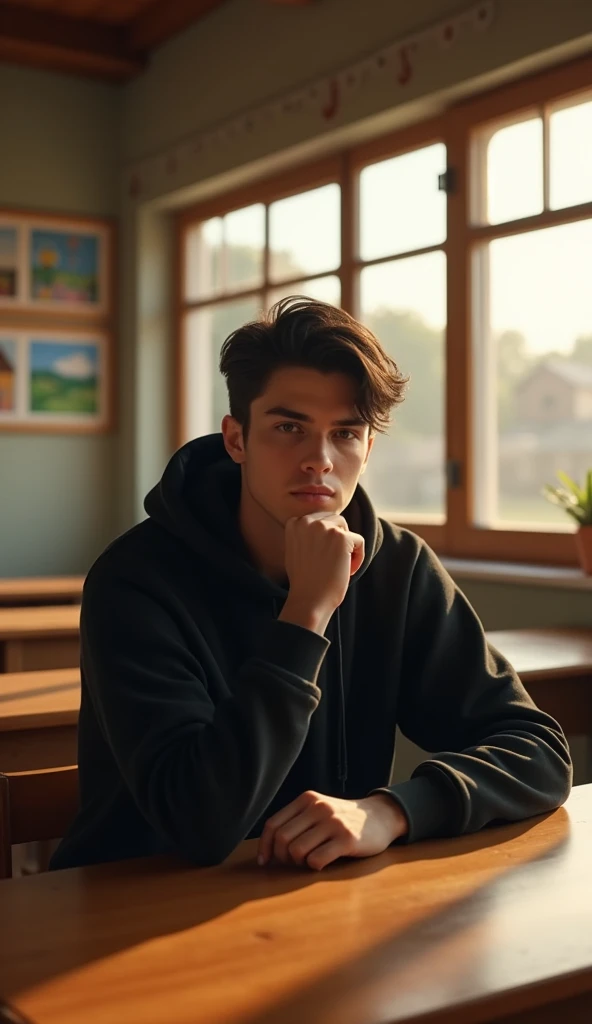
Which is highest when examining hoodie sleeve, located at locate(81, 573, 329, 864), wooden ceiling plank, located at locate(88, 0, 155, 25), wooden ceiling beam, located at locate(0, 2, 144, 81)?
wooden ceiling plank, located at locate(88, 0, 155, 25)

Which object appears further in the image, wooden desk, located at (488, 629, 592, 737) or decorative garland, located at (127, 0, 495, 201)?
decorative garland, located at (127, 0, 495, 201)

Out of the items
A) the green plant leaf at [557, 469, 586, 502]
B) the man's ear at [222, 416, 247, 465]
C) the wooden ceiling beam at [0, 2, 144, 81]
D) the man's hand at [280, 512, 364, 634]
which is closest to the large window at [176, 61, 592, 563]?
the green plant leaf at [557, 469, 586, 502]

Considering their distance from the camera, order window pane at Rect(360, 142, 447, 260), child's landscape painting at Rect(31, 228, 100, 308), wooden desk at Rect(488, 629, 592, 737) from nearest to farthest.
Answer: wooden desk at Rect(488, 629, 592, 737) < window pane at Rect(360, 142, 447, 260) < child's landscape painting at Rect(31, 228, 100, 308)

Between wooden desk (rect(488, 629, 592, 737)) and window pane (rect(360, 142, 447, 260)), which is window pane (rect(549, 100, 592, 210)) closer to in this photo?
window pane (rect(360, 142, 447, 260))

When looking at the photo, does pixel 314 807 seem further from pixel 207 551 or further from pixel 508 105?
pixel 508 105

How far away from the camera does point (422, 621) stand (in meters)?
1.63

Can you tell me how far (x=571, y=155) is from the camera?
327 centimetres

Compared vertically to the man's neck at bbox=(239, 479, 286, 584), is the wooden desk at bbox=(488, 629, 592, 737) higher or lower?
lower

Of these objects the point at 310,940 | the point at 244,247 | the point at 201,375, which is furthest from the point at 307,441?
the point at 201,375

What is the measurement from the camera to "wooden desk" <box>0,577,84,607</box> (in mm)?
4148

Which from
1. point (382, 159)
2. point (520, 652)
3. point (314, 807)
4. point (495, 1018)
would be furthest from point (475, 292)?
→ point (495, 1018)

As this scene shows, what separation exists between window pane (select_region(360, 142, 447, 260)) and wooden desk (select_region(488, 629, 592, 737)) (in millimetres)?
1541

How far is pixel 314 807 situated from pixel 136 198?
4.54 metres

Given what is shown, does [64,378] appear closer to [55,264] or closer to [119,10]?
[55,264]
